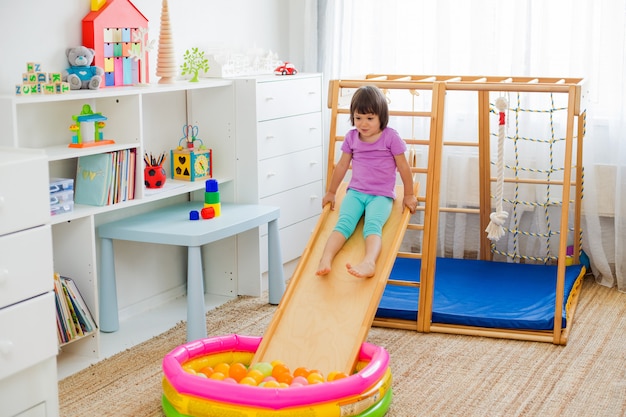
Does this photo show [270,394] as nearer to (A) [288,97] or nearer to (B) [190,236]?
(B) [190,236]

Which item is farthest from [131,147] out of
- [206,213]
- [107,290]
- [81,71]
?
[107,290]

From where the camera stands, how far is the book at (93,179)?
333 cm

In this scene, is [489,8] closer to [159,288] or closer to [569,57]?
[569,57]

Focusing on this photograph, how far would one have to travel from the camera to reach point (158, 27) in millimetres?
3844

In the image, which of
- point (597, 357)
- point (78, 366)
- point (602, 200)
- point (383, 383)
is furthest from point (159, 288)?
point (602, 200)

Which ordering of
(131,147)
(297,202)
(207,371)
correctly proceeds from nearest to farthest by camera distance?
(207,371) → (131,147) → (297,202)

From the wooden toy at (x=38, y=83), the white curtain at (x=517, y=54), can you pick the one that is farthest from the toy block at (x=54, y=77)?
the white curtain at (x=517, y=54)

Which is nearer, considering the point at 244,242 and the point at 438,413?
the point at 438,413

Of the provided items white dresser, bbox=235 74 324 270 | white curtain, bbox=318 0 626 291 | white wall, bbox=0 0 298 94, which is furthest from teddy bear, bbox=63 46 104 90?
white curtain, bbox=318 0 626 291

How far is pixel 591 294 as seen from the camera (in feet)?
13.8

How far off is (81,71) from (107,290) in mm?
895

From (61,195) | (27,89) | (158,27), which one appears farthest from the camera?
(158,27)

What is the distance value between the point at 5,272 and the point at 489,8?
294 centimetres

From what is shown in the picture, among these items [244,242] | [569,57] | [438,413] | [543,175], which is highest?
[569,57]
